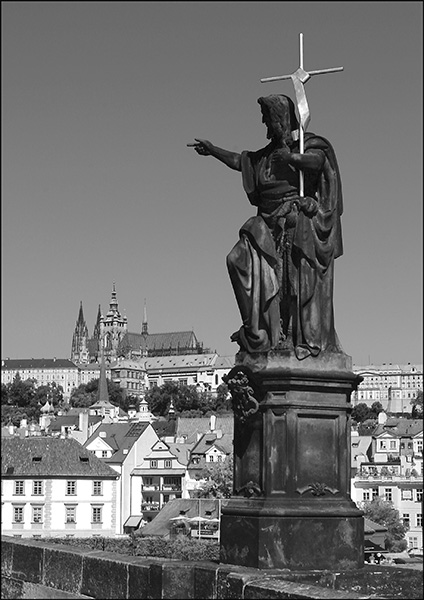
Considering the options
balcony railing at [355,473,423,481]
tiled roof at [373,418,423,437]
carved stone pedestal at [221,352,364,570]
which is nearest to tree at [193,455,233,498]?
balcony railing at [355,473,423,481]

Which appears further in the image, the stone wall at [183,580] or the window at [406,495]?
the window at [406,495]

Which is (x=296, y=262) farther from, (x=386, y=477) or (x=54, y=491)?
(x=386, y=477)

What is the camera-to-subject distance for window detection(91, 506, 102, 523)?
72.3m

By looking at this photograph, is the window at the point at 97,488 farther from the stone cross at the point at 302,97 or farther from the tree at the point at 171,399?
the tree at the point at 171,399

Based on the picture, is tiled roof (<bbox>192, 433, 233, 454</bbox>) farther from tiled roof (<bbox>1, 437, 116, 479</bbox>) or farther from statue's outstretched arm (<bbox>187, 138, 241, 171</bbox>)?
statue's outstretched arm (<bbox>187, 138, 241, 171</bbox>)

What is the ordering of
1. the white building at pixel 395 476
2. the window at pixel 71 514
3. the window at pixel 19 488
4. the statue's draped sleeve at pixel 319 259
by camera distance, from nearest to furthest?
the statue's draped sleeve at pixel 319 259 < the window at pixel 19 488 < the window at pixel 71 514 < the white building at pixel 395 476

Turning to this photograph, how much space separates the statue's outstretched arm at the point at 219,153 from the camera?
27.2 ft

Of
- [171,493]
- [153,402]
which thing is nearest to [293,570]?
[171,493]

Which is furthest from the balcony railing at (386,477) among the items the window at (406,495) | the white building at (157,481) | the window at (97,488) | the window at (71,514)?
the window at (71,514)

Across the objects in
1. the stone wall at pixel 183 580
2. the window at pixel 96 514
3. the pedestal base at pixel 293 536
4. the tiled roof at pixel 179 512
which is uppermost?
the pedestal base at pixel 293 536

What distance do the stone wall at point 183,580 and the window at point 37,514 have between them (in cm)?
6301

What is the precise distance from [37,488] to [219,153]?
211ft

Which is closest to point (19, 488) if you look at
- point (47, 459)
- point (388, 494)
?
point (47, 459)

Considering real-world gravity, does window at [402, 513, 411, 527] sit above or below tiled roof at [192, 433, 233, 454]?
below
